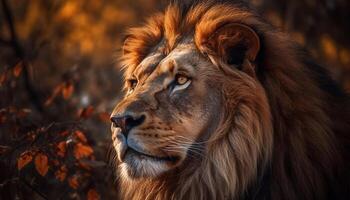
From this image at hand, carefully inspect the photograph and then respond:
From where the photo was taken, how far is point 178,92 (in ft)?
12.5

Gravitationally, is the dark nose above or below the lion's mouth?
above

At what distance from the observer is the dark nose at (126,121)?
3586 millimetres

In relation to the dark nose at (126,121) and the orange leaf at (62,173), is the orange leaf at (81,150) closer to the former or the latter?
the orange leaf at (62,173)

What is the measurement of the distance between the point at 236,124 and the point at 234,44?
1.59 ft

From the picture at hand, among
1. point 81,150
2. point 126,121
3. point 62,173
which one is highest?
point 126,121

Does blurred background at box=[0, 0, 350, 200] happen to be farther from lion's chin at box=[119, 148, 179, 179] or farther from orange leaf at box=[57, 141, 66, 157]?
lion's chin at box=[119, 148, 179, 179]

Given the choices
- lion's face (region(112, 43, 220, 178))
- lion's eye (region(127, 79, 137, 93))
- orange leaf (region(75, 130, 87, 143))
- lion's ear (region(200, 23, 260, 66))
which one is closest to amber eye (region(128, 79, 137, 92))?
lion's eye (region(127, 79, 137, 93))

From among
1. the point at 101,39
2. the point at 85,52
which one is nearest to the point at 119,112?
the point at 85,52

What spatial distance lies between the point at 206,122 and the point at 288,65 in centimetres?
61

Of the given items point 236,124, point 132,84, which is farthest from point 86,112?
point 236,124

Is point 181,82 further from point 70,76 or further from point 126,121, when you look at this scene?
point 70,76

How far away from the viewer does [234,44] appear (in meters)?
3.82

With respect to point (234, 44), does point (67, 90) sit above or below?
below

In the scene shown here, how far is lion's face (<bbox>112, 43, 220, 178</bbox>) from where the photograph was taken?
3625mm
